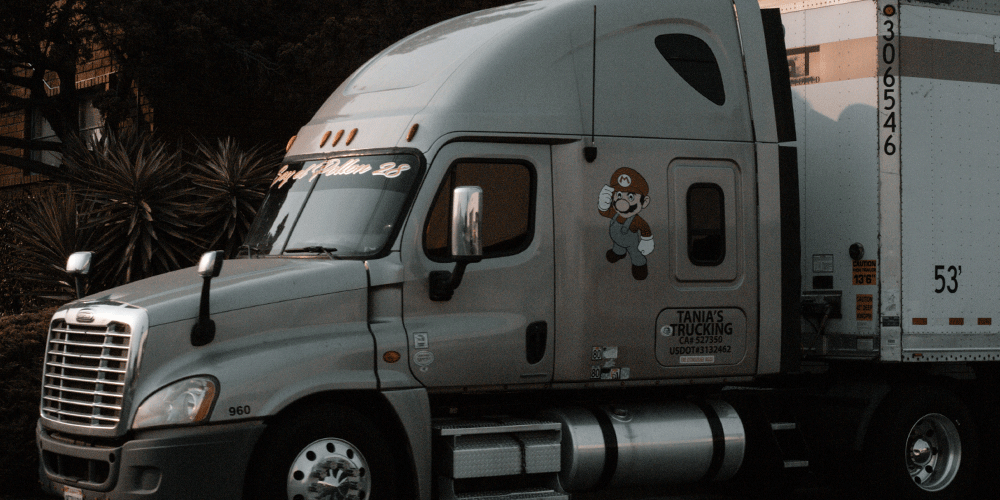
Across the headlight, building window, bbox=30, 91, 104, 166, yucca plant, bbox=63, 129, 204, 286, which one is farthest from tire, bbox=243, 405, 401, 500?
building window, bbox=30, 91, 104, 166

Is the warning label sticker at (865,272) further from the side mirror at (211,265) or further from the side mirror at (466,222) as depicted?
the side mirror at (211,265)

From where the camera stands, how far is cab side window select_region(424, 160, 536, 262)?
740 centimetres

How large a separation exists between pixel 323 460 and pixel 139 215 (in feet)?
24.0

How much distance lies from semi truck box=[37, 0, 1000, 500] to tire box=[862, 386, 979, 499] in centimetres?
2

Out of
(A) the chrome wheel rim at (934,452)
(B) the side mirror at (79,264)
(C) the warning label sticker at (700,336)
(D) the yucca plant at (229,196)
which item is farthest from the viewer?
(D) the yucca plant at (229,196)

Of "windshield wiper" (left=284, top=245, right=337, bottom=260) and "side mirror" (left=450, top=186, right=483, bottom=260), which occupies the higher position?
"side mirror" (left=450, top=186, right=483, bottom=260)

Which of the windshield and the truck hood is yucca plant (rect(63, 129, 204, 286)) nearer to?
the windshield

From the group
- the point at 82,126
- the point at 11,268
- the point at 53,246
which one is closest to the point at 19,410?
the point at 53,246

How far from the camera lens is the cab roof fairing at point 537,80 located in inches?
304

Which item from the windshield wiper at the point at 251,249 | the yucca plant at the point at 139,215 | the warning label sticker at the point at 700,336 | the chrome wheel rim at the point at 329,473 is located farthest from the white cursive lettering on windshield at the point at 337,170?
Answer: the yucca plant at the point at 139,215

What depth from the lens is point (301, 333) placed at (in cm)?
699

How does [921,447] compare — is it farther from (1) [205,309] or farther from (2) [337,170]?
(1) [205,309]

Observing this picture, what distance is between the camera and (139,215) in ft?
43.5

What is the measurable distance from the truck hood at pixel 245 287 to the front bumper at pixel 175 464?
2.25 feet
